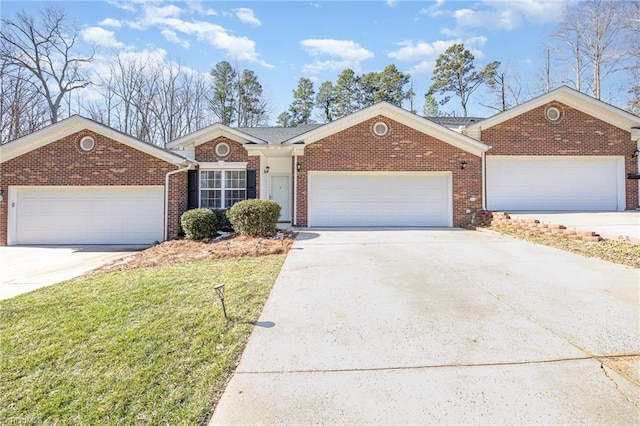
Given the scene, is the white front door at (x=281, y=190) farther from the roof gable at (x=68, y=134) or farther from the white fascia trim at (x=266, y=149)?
the roof gable at (x=68, y=134)

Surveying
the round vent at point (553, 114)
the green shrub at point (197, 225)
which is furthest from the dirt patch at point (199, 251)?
the round vent at point (553, 114)

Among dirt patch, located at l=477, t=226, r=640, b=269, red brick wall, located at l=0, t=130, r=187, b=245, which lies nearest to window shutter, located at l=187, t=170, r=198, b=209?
red brick wall, located at l=0, t=130, r=187, b=245

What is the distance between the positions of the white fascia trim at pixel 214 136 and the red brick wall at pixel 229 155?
14 cm

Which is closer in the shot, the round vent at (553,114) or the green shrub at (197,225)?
the green shrub at (197,225)

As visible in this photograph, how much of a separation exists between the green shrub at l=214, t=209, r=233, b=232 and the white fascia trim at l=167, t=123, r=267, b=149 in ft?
9.02

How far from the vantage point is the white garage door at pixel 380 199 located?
11.8 m

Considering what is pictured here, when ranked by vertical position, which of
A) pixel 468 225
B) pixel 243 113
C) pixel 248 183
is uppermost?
pixel 243 113

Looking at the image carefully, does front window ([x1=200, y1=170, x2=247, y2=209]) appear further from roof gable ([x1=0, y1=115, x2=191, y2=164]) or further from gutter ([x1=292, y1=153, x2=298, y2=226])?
gutter ([x1=292, y1=153, x2=298, y2=226])

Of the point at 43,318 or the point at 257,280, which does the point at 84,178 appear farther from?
the point at 257,280

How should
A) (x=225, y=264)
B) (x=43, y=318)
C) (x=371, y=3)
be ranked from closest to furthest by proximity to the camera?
(x=43, y=318) → (x=225, y=264) → (x=371, y=3)

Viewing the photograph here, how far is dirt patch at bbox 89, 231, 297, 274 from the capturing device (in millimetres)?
6996

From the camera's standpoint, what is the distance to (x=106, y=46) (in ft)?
76.7

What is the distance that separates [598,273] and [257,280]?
19.3 feet

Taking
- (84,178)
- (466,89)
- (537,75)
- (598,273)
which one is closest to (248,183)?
(84,178)
